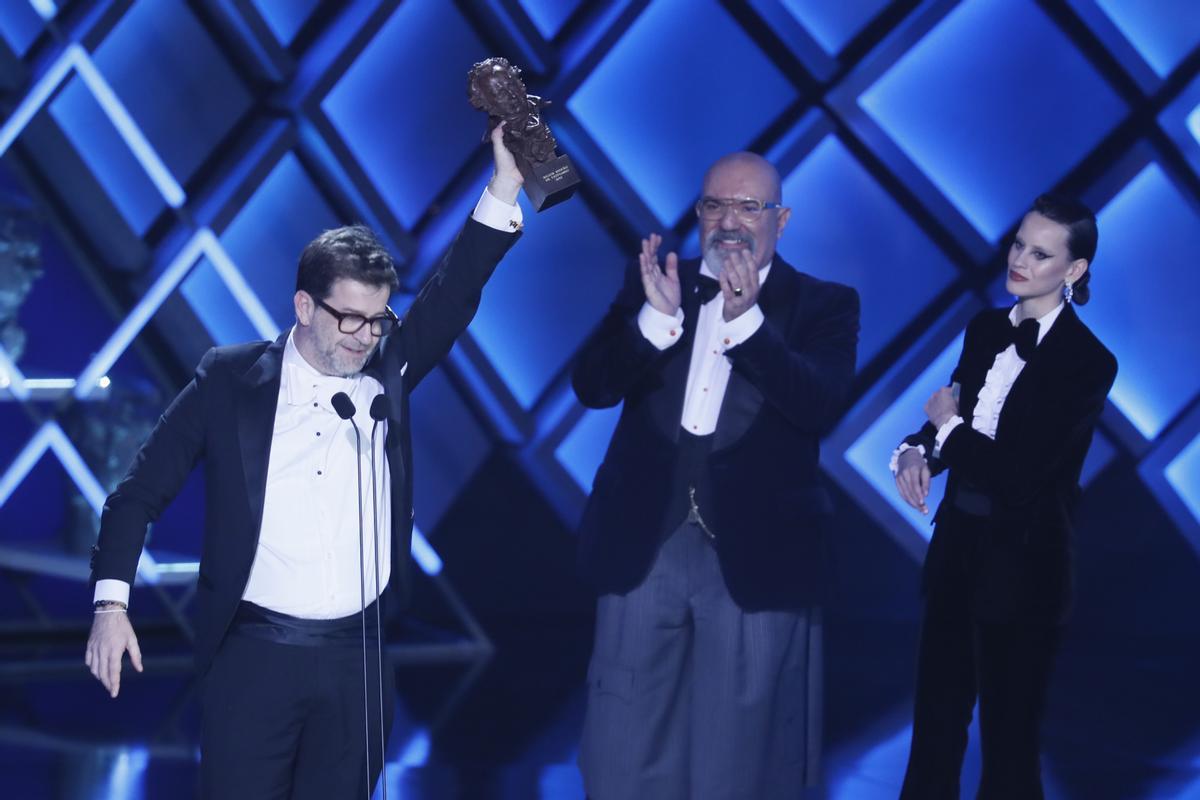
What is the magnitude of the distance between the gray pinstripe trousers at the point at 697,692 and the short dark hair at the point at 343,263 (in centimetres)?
77

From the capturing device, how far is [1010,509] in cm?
274

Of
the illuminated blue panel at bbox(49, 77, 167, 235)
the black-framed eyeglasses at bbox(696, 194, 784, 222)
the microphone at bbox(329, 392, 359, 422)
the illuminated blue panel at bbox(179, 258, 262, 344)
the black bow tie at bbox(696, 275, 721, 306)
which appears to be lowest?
the microphone at bbox(329, 392, 359, 422)

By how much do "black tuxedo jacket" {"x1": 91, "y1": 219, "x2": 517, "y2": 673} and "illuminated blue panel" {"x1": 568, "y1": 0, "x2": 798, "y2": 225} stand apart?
10.9 feet

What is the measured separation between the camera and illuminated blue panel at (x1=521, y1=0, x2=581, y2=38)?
5555 millimetres

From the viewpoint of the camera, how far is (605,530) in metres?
2.70

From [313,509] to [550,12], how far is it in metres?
3.71

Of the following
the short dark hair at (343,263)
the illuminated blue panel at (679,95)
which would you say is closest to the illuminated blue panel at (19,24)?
the illuminated blue panel at (679,95)

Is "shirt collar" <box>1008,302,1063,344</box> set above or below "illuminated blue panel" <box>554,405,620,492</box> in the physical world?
below

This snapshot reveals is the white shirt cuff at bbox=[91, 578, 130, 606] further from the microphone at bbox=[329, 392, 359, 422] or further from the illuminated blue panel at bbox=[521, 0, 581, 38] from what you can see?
the illuminated blue panel at bbox=[521, 0, 581, 38]

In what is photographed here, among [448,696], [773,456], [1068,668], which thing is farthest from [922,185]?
[773,456]

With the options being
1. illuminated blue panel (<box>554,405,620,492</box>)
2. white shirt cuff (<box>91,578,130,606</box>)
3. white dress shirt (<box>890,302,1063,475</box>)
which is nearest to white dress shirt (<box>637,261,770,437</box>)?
white dress shirt (<box>890,302,1063,475</box>)

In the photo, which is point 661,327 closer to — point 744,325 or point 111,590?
point 744,325

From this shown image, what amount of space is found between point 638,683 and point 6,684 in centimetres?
262

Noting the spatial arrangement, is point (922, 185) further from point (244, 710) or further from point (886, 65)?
point (244, 710)
